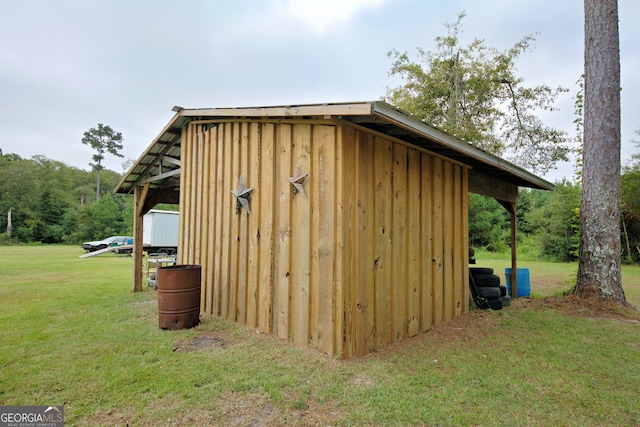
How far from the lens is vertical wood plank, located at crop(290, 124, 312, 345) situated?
3.51 meters

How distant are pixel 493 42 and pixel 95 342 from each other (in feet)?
54.0

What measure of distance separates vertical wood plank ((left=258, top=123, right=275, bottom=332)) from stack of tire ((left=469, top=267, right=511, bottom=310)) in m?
3.95

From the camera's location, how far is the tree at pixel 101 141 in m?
47.0

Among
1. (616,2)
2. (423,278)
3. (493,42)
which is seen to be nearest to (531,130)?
(493,42)

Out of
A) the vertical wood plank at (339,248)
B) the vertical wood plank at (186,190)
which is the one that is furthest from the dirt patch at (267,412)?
the vertical wood plank at (186,190)

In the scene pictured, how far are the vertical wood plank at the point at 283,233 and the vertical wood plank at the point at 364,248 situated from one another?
876 millimetres

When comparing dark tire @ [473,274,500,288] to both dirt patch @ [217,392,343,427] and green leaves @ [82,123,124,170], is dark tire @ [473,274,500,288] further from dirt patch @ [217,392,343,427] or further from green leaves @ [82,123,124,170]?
green leaves @ [82,123,124,170]

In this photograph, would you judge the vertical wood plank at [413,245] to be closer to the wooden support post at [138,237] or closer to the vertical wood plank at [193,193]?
the vertical wood plank at [193,193]

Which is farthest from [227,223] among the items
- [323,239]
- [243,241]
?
[323,239]

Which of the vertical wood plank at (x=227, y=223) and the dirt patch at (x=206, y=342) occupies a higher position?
the vertical wood plank at (x=227, y=223)

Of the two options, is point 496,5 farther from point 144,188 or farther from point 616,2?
point 144,188

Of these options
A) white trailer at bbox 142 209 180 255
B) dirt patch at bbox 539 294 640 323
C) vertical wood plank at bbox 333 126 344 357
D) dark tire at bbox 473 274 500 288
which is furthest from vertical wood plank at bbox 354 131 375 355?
white trailer at bbox 142 209 180 255

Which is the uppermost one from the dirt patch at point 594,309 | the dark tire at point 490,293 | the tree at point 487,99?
the tree at point 487,99

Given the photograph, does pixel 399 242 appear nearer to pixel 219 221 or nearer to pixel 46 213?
pixel 219 221
